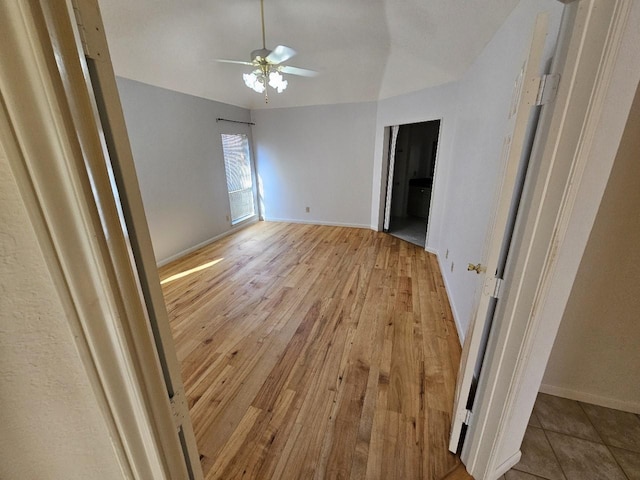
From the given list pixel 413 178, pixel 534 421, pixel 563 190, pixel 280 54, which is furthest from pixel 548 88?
pixel 413 178

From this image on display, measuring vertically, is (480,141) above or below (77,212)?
above

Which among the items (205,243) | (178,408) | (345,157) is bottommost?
(205,243)

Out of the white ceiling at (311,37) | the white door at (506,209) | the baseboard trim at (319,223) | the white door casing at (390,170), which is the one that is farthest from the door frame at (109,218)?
the baseboard trim at (319,223)

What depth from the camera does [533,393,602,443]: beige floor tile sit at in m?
1.41

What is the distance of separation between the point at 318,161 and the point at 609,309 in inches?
176

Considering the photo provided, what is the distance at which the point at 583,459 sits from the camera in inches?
50.6

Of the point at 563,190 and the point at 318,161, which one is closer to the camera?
the point at 563,190

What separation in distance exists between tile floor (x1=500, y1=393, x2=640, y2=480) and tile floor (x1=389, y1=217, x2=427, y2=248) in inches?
113

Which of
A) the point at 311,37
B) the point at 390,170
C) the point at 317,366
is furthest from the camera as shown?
the point at 390,170

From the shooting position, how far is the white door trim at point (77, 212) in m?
0.34

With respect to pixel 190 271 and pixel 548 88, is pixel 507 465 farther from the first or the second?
pixel 190 271

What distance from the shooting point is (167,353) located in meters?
0.65

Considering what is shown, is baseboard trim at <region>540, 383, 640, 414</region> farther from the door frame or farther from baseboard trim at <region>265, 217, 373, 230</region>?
baseboard trim at <region>265, 217, 373, 230</region>

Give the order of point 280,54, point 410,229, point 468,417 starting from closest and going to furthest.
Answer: point 468,417 → point 280,54 → point 410,229
